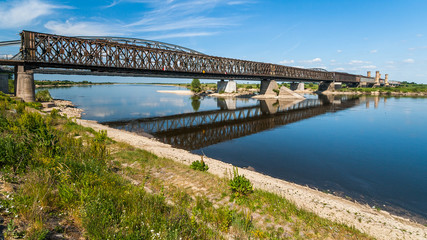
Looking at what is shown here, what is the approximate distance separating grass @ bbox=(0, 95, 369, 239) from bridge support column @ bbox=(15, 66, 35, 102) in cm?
4075

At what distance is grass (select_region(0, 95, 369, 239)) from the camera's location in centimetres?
587

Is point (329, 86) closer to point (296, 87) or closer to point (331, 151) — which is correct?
point (296, 87)

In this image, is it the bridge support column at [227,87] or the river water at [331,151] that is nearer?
the river water at [331,151]

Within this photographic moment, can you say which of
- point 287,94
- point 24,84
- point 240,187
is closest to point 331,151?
point 240,187

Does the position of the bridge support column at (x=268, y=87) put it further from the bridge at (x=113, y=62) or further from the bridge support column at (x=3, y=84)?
the bridge support column at (x=3, y=84)

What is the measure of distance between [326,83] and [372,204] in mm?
165908

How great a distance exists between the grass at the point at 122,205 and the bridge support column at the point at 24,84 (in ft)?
134

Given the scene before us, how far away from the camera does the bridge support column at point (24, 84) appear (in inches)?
1708

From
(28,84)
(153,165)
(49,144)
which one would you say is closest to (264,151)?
(153,165)

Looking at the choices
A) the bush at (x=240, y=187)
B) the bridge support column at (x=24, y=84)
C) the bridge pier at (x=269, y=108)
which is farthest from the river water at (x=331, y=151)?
the bridge support column at (x=24, y=84)

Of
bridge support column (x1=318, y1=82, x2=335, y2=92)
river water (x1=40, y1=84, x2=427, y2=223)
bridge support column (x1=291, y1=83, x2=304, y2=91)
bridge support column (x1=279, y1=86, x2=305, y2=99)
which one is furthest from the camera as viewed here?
bridge support column (x1=318, y1=82, x2=335, y2=92)

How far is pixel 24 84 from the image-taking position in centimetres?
4378

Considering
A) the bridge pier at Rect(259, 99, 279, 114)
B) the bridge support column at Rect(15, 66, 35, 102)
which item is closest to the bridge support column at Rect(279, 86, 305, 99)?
the bridge pier at Rect(259, 99, 279, 114)

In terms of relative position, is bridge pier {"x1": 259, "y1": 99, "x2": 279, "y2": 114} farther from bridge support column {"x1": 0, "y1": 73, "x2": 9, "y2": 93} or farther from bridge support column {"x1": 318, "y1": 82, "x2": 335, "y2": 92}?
bridge support column {"x1": 318, "y1": 82, "x2": 335, "y2": 92}
